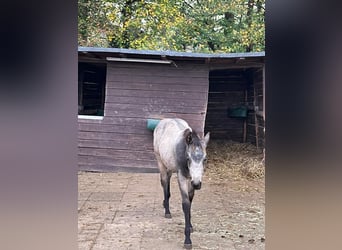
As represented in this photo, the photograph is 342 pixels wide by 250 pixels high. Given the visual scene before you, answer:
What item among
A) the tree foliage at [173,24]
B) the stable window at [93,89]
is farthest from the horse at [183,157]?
the tree foliage at [173,24]

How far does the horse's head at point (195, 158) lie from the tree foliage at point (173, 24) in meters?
9.11

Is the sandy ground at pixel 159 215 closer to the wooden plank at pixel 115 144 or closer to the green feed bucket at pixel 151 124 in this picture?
the wooden plank at pixel 115 144

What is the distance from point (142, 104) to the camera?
7199 mm

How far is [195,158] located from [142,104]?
4.07m

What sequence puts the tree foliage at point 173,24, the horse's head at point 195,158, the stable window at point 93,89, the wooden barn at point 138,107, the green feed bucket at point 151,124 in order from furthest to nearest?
1. the tree foliage at point 173,24
2. the stable window at point 93,89
3. the wooden barn at point 138,107
4. the green feed bucket at point 151,124
5. the horse's head at point 195,158

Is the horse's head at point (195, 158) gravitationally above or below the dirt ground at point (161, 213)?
above

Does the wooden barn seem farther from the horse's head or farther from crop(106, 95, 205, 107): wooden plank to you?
the horse's head

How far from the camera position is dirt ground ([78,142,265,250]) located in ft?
11.8

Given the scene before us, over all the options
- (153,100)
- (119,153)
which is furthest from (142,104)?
(119,153)

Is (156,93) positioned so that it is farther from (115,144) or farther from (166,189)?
(166,189)

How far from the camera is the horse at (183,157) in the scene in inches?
129
